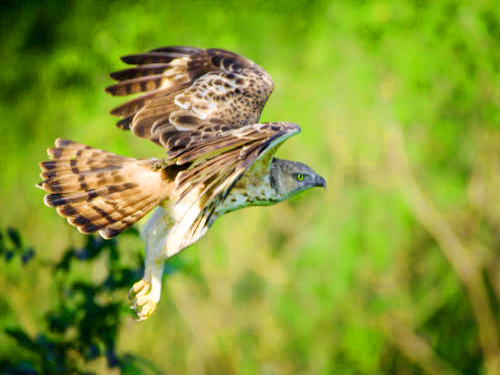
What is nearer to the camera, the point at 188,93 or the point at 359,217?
the point at 188,93

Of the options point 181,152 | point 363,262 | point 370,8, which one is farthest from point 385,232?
point 181,152

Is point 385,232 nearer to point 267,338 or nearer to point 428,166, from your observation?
point 428,166

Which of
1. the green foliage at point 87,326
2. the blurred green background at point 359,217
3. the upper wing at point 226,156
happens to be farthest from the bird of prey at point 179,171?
the blurred green background at point 359,217

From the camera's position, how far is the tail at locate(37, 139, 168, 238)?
380 cm

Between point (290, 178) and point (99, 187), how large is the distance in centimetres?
110

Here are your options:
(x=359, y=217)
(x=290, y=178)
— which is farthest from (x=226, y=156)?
(x=359, y=217)

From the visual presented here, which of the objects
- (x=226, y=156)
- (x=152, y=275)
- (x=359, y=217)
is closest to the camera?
(x=226, y=156)

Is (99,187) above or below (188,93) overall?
below

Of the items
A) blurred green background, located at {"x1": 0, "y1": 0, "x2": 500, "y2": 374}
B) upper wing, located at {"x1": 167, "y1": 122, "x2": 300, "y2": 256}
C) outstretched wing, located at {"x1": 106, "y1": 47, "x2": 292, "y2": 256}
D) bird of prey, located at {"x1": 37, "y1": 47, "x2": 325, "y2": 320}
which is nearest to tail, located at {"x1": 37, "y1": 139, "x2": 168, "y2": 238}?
bird of prey, located at {"x1": 37, "y1": 47, "x2": 325, "y2": 320}

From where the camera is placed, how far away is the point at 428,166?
10.4 m

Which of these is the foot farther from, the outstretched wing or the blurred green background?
the blurred green background

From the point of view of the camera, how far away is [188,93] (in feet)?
15.5

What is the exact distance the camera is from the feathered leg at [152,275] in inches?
165

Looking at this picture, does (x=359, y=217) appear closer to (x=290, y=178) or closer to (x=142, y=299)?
(x=290, y=178)
